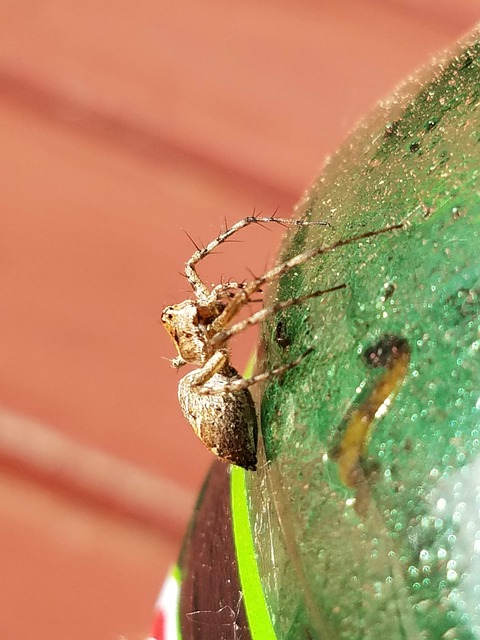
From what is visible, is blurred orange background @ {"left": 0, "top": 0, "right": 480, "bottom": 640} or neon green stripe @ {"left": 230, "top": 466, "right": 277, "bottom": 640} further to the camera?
blurred orange background @ {"left": 0, "top": 0, "right": 480, "bottom": 640}

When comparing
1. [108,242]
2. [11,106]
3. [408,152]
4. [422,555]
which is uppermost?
[11,106]

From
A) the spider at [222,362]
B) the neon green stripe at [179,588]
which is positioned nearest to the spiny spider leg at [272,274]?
the spider at [222,362]

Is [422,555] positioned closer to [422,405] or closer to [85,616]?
[422,405]

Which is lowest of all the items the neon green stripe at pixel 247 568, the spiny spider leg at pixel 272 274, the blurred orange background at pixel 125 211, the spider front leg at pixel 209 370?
the neon green stripe at pixel 247 568

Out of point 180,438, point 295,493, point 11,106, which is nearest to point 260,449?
point 295,493

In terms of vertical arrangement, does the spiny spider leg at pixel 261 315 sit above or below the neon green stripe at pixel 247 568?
above

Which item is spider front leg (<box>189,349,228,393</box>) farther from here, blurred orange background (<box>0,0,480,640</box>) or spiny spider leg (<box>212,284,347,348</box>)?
blurred orange background (<box>0,0,480,640</box>)

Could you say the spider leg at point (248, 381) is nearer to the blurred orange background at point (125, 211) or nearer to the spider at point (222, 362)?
the spider at point (222, 362)

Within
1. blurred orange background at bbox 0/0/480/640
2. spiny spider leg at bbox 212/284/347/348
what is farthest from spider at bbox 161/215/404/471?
blurred orange background at bbox 0/0/480/640
